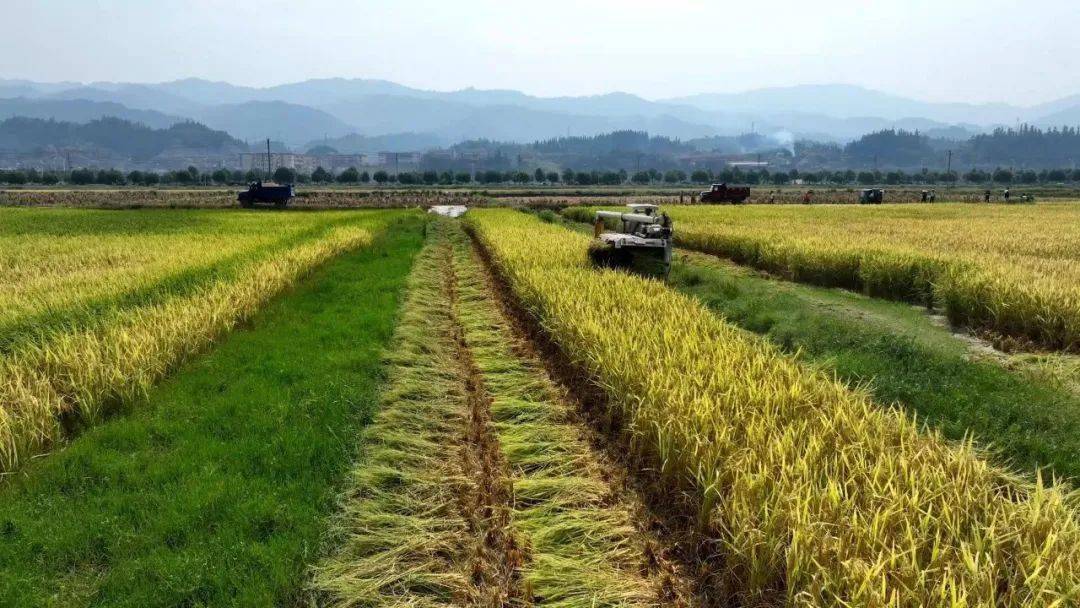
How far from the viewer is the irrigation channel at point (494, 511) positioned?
4.22 metres

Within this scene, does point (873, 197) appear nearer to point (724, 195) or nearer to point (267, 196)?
point (724, 195)

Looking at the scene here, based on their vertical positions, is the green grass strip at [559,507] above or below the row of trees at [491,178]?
below

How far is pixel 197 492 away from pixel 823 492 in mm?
4687

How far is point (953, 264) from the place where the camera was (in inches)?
546

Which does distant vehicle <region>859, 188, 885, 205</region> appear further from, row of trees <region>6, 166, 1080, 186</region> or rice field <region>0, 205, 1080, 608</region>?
row of trees <region>6, 166, 1080, 186</region>

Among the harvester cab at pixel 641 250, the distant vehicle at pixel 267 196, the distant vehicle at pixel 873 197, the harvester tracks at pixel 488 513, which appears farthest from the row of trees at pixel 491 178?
the harvester tracks at pixel 488 513

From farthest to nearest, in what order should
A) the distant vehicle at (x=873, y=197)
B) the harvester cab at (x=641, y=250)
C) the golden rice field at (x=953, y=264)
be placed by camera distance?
the distant vehicle at (x=873, y=197) → the harvester cab at (x=641, y=250) → the golden rice field at (x=953, y=264)

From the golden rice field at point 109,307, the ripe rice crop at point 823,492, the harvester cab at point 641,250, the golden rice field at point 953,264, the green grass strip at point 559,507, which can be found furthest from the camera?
the harvester cab at point 641,250

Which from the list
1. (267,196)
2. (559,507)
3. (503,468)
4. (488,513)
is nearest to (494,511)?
(488,513)

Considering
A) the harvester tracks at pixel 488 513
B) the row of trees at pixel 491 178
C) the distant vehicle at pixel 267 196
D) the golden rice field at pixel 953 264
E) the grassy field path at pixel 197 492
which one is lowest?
the harvester tracks at pixel 488 513

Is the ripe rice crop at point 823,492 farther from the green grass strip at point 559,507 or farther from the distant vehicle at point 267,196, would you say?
the distant vehicle at point 267,196

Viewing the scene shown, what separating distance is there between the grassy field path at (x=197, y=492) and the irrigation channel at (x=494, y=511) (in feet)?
1.21

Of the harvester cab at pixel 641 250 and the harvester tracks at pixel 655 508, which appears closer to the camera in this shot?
the harvester tracks at pixel 655 508

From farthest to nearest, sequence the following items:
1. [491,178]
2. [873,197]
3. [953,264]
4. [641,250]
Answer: [491,178] < [873,197] < [641,250] < [953,264]
